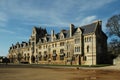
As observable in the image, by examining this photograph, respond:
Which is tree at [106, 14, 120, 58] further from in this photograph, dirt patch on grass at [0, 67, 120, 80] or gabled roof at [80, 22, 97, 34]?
dirt patch on grass at [0, 67, 120, 80]

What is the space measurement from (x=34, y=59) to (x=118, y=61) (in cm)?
6449

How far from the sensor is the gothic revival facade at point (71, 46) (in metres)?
75.8

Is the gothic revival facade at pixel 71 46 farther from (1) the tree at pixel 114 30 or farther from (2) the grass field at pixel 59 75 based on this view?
(2) the grass field at pixel 59 75

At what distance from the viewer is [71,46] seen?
86.8 metres

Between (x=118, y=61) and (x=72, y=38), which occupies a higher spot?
(x=72, y=38)

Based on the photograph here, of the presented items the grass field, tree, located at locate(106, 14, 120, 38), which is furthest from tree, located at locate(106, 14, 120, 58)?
the grass field

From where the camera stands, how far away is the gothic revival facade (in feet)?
249

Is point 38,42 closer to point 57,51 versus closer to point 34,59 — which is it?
point 34,59

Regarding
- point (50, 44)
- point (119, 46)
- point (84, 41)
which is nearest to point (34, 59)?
point (50, 44)

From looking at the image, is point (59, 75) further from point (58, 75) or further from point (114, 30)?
point (114, 30)

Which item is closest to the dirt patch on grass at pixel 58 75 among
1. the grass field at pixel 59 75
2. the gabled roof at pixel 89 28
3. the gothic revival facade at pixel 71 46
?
the grass field at pixel 59 75

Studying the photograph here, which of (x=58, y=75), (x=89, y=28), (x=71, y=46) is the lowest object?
(x=58, y=75)

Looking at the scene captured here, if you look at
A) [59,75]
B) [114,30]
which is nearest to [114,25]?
[114,30]

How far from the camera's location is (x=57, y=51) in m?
97.0
